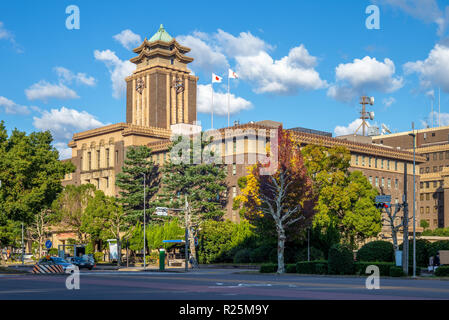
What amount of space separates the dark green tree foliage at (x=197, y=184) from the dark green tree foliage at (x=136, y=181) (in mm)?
7059

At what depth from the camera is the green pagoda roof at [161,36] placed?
14212 cm

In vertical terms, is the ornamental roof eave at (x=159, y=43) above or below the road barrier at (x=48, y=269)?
above

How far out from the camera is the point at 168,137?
115688mm

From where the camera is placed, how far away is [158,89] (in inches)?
5192

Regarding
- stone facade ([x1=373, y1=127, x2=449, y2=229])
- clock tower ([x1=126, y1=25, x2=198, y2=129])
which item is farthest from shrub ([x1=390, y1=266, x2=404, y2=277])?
clock tower ([x1=126, y1=25, x2=198, y2=129])

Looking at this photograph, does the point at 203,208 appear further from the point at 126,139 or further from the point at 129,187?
the point at 126,139

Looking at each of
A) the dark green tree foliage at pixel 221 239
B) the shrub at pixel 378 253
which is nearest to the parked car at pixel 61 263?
the dark green tree foliage at pixel 221 239

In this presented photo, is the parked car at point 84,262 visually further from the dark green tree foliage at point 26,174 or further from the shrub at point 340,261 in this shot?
the shrub at point 340,261

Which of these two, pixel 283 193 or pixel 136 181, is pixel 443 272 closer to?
pixel 283 193

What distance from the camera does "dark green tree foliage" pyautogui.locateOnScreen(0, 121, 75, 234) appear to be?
56406 millimetres

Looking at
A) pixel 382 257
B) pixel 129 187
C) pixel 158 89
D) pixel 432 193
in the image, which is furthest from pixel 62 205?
pixel 432 193

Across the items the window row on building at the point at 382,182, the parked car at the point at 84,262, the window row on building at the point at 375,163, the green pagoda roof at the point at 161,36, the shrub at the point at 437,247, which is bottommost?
the parked car at the point at 84,262

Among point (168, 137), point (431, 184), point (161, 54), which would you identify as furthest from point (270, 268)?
point (431, 184)
